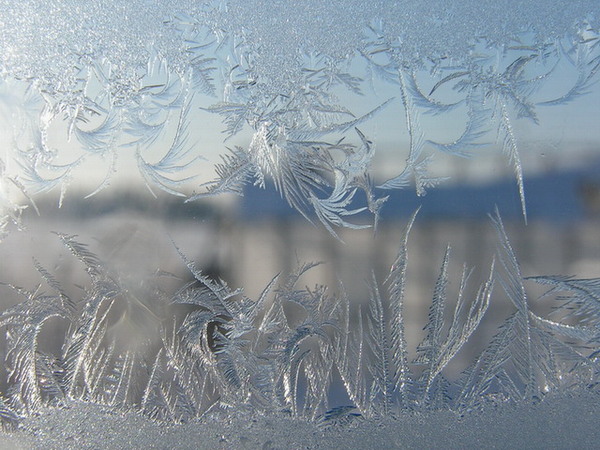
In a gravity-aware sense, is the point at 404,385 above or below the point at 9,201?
below

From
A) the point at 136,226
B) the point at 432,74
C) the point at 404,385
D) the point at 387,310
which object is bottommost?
the point at 404,385

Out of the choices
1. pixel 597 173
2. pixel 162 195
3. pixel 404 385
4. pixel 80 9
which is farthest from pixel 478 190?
pixel 80 9

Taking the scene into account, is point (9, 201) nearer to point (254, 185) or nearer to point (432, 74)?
point (254, 185)

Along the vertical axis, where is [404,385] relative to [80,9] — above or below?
below

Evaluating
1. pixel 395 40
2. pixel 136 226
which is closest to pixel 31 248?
pixel 136 226

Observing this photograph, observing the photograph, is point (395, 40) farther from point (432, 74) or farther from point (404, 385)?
point (404, 385)

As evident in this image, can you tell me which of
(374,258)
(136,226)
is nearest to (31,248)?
(136,226)

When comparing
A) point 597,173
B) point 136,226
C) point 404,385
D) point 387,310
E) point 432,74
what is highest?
point 432,74
